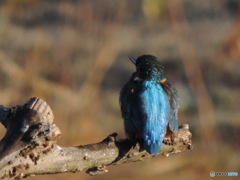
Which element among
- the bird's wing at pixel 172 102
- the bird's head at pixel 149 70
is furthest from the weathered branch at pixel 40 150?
the bird's head at pixel 149 70

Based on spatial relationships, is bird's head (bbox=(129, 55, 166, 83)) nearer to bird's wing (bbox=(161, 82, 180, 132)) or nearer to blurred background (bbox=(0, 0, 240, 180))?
bird's wing (bbox=(161, 82, 180, 132))

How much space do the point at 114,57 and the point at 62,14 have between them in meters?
1.13

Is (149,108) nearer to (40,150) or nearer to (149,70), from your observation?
(149,70)

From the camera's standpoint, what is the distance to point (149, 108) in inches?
131

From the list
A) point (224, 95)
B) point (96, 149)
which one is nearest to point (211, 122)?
point (224, 95)

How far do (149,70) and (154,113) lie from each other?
271 mm

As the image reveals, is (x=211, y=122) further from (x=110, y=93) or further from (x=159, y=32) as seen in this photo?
(x=159, y=32)

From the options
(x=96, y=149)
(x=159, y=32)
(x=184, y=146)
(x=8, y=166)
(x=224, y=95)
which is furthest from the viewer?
(x=159, y=32)

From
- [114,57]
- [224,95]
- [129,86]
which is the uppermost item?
[114,57]

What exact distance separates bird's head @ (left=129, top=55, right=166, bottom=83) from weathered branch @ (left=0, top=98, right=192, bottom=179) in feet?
1.57

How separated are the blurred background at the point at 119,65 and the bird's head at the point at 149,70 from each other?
2697 millimetres

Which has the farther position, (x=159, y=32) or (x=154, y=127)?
(x=159, y=32)

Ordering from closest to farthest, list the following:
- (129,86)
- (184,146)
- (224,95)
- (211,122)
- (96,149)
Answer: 1. (96,149)
2. (184,146)
3. (129,86)
4. (211,122)
5. (224,95)

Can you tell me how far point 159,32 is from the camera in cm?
938
